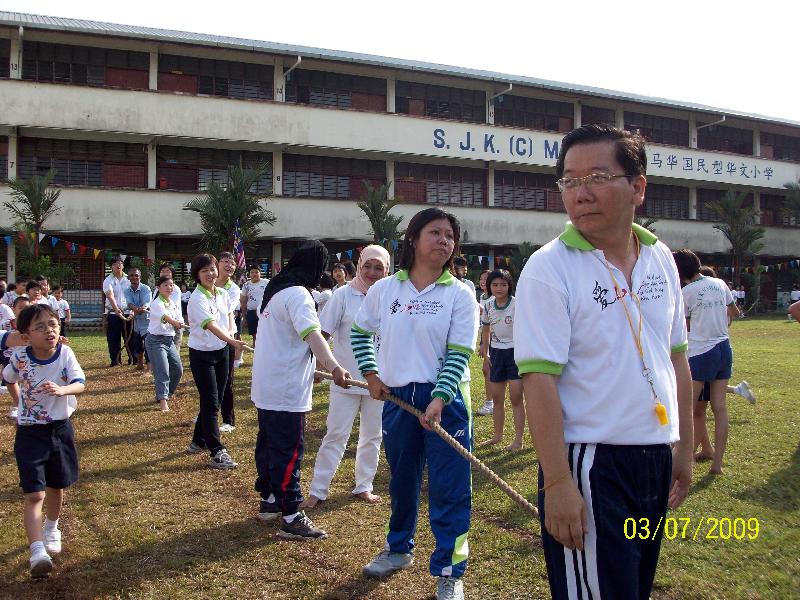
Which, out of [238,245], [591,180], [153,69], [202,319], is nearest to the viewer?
[591,180]

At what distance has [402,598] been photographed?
3.78 m

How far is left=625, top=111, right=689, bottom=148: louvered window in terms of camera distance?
31719mm

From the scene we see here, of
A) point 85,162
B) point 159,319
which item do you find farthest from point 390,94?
point 159,319

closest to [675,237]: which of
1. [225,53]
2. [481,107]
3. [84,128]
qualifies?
[481,107]

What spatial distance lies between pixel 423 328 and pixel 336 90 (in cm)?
2383

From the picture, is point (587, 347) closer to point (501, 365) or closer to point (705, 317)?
point (705, 317)

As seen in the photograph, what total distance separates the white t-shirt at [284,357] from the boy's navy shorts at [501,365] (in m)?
2.86

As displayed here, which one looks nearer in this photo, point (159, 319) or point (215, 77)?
point (159, 319)

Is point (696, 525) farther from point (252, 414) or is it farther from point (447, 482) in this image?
point (252, 414)

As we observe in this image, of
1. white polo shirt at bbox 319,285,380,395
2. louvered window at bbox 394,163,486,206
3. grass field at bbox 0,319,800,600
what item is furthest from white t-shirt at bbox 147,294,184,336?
louvered window at bbox 394,163,486,206

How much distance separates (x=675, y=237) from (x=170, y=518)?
30533mm

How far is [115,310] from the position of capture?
13266 mm

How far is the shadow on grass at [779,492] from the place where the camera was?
17.2 feet

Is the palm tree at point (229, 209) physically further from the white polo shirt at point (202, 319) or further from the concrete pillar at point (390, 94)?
the white polo shirt at point (202, 319)
